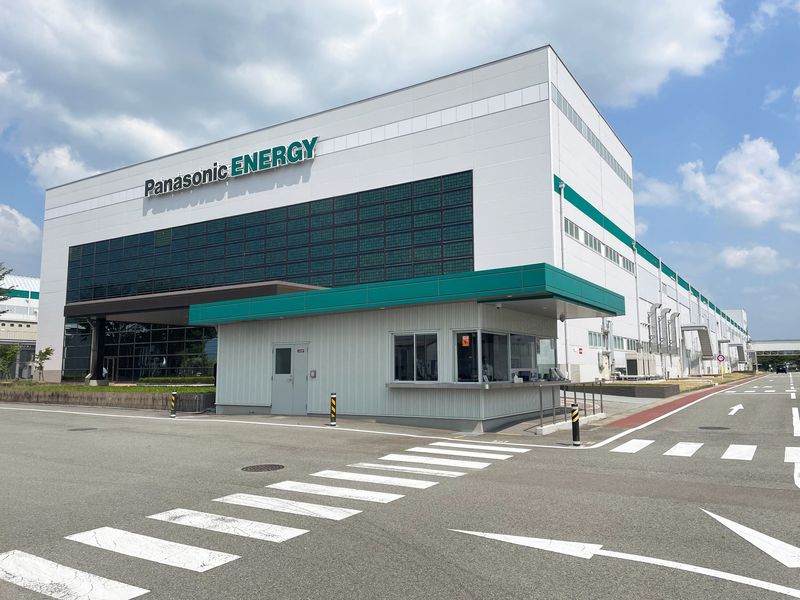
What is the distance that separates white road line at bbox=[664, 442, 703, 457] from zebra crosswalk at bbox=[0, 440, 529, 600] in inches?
159

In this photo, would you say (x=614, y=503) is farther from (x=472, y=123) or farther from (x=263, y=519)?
(x=472, y=123)

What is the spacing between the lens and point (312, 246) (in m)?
43.8

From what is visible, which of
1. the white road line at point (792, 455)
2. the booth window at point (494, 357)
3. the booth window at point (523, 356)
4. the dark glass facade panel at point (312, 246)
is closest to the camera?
the white road line at point (792, 455)

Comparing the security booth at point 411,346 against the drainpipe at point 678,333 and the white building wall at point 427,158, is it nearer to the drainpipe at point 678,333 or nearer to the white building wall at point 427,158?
the white building wall at point 427,158

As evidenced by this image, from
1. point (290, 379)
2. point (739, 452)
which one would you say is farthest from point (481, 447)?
point (290, 379)

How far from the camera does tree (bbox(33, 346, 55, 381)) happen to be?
52.9 meters

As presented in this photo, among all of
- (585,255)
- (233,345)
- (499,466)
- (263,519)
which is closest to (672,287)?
(585,255)

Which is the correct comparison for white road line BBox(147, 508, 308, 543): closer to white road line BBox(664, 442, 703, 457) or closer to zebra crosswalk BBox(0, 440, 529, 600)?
zebra crosswalk BBox(0, 440, 529, 600)

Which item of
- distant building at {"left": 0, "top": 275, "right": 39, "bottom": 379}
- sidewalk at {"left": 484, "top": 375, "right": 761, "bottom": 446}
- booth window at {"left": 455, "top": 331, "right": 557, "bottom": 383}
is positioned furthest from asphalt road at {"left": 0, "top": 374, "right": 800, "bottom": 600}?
distant building at {"left": 0, "top": 275, "right": 39, "bottom": 379}

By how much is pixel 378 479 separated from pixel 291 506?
2247 millimetres

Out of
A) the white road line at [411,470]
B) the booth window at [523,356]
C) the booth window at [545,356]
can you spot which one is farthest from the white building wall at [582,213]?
the white road line at [411,470]

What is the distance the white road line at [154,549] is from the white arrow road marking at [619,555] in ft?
9.06

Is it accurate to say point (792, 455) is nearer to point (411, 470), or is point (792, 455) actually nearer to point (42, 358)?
point (411, 470)

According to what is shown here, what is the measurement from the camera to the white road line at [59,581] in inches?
194
